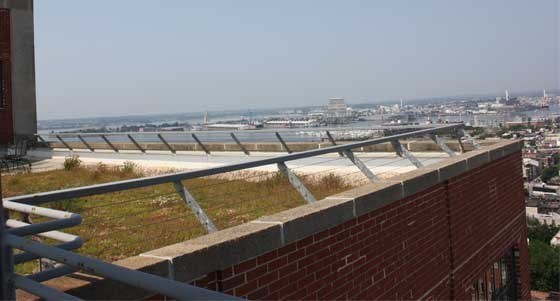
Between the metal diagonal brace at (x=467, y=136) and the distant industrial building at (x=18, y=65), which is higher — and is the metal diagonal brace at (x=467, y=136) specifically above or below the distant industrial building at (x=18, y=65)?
below

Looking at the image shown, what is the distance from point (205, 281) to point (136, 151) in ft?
55.5

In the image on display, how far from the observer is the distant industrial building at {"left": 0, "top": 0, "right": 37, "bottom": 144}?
390 centimetres

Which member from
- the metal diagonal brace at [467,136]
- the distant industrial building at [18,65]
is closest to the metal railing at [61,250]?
the distant industrial building at [18,65]

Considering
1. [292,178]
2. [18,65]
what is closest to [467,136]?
[292,178]

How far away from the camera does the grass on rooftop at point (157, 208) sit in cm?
563

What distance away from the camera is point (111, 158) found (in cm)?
1777

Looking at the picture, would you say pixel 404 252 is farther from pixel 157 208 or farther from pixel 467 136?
pixel 467 136

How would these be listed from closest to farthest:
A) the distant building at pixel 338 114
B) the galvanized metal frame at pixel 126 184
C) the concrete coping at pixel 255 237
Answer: the galvanized metal frame at pixel 126 184
the concrete coping at pixel 255 237
the distant building at pixel 338 114

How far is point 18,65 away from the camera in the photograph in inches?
176

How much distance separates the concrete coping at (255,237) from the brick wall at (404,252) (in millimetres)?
91

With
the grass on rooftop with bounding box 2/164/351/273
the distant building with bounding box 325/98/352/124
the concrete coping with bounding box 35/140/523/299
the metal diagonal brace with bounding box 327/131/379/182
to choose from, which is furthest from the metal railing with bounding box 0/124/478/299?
the distant building with bounding box 325/98/352/124

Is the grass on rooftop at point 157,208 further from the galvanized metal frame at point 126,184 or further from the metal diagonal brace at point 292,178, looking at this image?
the metal diagonal brace at point 292,178

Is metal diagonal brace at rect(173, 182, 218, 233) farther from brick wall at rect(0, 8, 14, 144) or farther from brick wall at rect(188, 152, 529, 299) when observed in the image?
brick wall at rect(0, 8, 14, 144)

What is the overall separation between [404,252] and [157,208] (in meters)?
3.02
